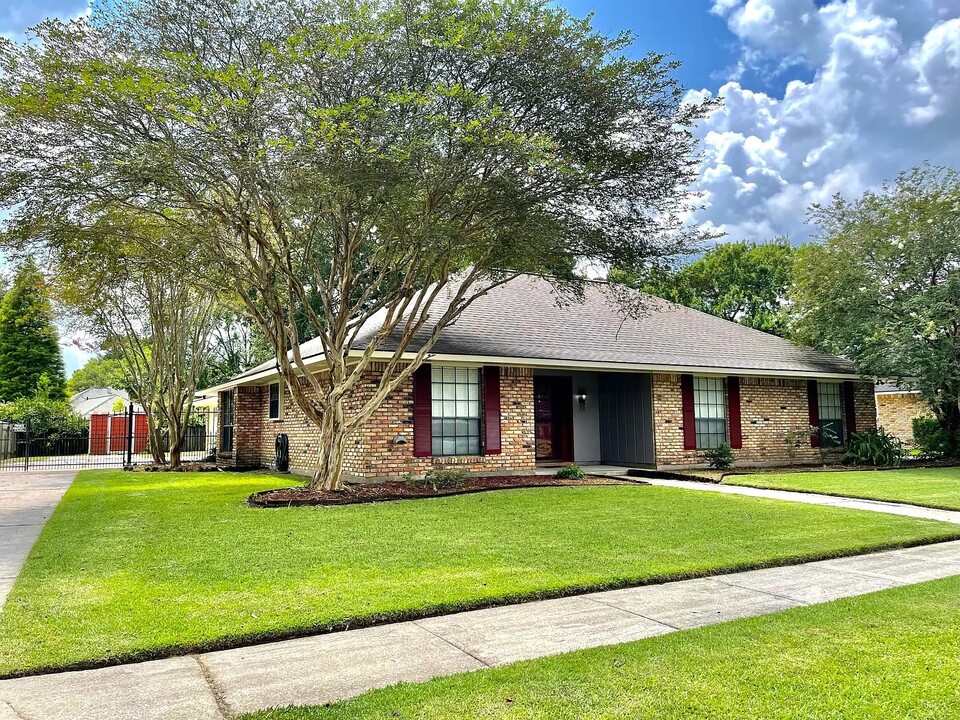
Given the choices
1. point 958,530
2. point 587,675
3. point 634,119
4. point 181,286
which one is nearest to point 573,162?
point 634,119

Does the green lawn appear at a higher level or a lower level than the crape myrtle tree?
lower

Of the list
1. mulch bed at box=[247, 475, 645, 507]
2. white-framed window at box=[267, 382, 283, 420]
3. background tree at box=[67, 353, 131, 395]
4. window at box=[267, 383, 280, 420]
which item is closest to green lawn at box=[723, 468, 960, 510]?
mulch bed at box=[247, 475, 645, 507]

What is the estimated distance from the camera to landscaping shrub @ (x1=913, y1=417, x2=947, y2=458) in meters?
19.0

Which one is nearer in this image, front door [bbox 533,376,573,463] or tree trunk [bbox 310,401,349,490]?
tree trunk [bbox 310,401,349,490]

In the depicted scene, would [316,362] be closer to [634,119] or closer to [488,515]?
[488,515]

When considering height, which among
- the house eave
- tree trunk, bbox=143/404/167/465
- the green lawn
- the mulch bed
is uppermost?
the house eave

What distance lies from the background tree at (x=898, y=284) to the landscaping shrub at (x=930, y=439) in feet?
0.75

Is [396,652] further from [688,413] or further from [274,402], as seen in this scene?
[274,402]

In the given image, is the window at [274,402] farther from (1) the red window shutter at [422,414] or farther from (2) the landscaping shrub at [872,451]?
(2) the landscaping shrub at [872,451]

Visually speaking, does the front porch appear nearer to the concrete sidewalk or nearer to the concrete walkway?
the concrete walkway

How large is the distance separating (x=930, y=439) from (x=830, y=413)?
10.5ft

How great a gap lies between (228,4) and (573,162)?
5.27m

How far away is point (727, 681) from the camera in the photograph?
3.38 metres

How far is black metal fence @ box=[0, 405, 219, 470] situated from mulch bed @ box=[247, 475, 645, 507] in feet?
40.3
